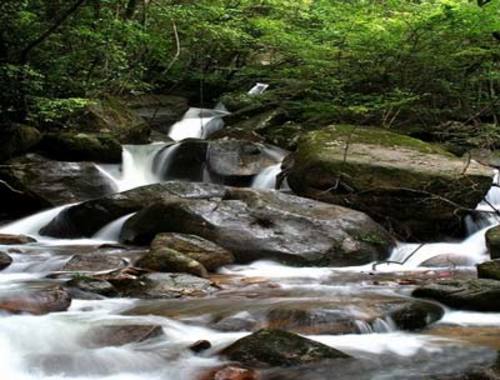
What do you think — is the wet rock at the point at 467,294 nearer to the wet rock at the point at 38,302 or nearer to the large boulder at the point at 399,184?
the large boulder at the point at 399,184

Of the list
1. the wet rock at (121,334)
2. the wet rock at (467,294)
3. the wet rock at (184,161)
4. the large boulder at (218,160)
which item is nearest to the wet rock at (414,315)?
the wet rock at (467,294)

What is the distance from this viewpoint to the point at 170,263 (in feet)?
21.9

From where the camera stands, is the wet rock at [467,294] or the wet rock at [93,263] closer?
the wet rock at [467,294]

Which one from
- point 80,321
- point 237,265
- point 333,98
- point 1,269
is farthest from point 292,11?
point 80,321

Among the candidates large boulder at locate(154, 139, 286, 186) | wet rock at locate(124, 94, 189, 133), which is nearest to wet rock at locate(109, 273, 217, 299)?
large boulder at locate(154, 139, 286, 186)

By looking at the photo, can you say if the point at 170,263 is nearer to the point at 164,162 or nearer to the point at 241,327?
the point at 241,327

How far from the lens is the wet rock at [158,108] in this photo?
15990 mm

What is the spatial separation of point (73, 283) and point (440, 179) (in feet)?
18.0

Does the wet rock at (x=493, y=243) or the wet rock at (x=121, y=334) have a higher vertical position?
the wet rock at (x=493, y=243)

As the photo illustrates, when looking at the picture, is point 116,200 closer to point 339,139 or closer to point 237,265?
point 237,265

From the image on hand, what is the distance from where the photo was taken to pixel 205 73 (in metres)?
17.7

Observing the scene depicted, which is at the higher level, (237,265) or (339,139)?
(339,139)

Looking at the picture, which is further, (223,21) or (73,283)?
(223,21)

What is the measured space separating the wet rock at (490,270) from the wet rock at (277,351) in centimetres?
259
